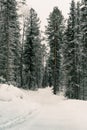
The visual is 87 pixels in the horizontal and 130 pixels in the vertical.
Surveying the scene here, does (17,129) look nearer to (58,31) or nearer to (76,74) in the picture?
(76,74)

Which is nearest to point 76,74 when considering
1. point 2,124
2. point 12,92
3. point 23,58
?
point 23,58

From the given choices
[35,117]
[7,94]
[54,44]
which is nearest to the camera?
[35,117]

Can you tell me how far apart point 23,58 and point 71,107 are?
1182 inches

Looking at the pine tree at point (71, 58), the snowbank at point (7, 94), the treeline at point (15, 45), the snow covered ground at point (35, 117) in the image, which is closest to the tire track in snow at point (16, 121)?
the snow covered ground at point (35, 117)

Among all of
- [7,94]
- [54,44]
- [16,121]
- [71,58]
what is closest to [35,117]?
[16,121]

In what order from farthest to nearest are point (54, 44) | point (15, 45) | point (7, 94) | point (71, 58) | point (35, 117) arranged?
point (54, 44) < point (15, 45) < point (71, 58) < point (7, 94) < point (35, 117)

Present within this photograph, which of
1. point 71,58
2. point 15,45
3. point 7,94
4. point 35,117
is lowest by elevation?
point 35,117

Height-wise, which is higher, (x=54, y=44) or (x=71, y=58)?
(x=54, y=44)

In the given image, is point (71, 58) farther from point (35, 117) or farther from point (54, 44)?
point (35, 117)

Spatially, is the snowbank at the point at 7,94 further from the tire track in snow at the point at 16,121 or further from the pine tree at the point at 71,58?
the pine tree at the point at 71,58

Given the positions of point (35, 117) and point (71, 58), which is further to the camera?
point (71, 58)

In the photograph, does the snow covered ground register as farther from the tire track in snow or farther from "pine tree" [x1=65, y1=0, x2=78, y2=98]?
"pine tree" [x1=65, y1=0, x2=78, y2=98]

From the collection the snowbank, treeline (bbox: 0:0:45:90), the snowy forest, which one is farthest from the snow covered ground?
treeline (bbox: 0:0:45:90)

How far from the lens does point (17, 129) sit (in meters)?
11.6
